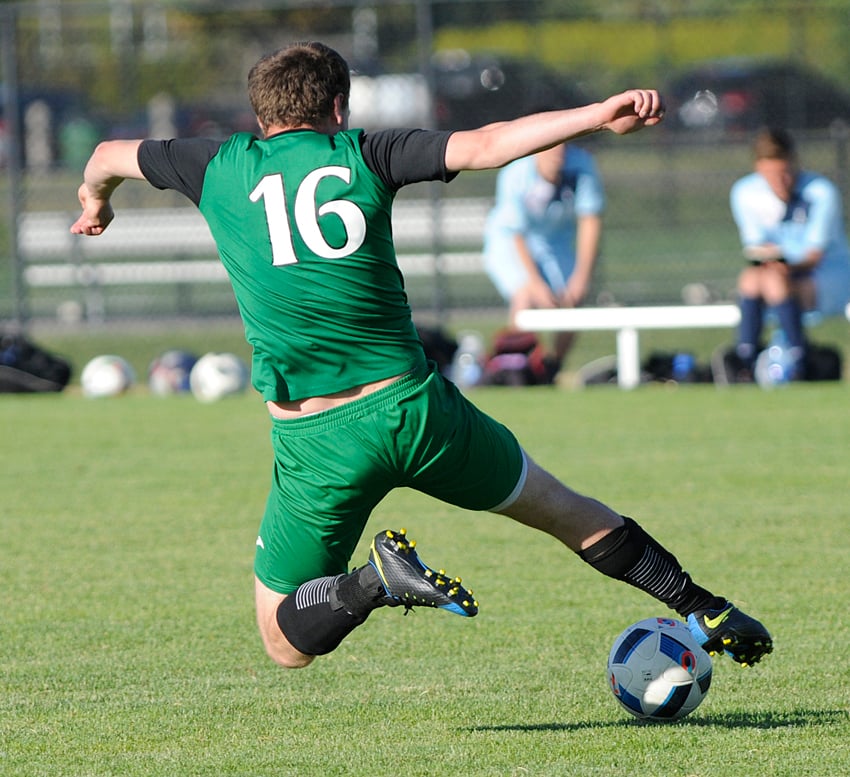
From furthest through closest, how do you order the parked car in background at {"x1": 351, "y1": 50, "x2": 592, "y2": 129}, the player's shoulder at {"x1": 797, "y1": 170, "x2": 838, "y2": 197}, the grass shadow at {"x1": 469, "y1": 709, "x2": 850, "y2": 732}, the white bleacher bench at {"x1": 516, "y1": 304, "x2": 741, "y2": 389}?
1. the parked car in background at {"x1": 351, "y1": 50, "x2": 592, "y2": 129}
2. the white bleacher bench at {"x1": 516, "y1": 304, "x2": 741, "y2": 389}
3. the player's shoulder at {"x1": 797, "y1": 170, "x2": 838, "y2": 197}
4. the grass shadow at {"x1": 469, "y1": 709, "x2": 850, "y2": 732}

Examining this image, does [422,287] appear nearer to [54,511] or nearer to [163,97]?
[163,97]

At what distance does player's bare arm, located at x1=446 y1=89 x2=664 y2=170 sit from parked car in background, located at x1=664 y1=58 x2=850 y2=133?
16.6m

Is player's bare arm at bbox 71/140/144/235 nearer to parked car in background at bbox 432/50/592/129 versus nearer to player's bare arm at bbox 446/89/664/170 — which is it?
player's bare arm at bbox 446/89/664/170

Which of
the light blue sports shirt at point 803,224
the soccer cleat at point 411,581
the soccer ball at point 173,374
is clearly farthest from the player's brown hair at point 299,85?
the soccer ball at point 173,374

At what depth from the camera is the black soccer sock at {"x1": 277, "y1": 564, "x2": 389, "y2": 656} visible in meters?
4.27

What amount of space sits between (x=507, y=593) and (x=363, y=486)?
6.84ft

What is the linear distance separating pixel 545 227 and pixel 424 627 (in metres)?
7.13

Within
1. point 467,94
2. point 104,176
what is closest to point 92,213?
point 104,176

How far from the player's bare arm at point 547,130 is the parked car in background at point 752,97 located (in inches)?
654

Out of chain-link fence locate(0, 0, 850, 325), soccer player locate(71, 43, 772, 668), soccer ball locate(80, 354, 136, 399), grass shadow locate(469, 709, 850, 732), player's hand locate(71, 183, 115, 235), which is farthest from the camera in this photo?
chain-link fence locate(0, 0, 850, 325)

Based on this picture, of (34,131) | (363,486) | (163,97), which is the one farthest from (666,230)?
(363,486)

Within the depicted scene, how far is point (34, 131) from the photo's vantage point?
2006cm

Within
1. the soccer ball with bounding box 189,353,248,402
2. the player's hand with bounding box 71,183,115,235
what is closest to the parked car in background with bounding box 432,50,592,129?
the soccer ball with bounding box 189,353,248,402

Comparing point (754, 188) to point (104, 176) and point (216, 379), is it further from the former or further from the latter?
point (104, 176)
